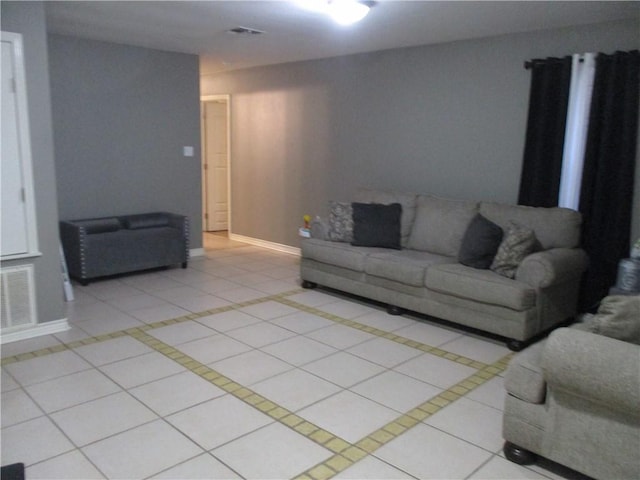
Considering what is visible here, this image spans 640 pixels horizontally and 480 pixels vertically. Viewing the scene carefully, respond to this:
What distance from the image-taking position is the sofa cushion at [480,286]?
11.7 ft

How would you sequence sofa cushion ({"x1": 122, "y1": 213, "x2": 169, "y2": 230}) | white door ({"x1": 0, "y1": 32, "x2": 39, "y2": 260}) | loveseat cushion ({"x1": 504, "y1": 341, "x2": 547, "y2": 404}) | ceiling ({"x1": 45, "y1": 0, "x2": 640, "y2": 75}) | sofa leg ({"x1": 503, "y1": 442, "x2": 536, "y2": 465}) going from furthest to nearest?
1. sofa cushion ({"x1": 122, "y1": 213, "x2": 169, "y2": 230})
2. ceiling ({"x1": 45, "y1": 0, "x2": 640, "y2": 75})
3. white door ({"x1": 0, "y1": 32, "x2": 39, "y2": 260})
4. sofa leg ({"x1": 503, "y1": 442, "x2": 536, "y2": 465})
5. loveseat cushion ({"x1": 504, "y1": 341, "x2": 547, "y2": 404})

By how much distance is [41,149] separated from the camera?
3652 mm

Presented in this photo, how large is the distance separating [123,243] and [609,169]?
4.53 m

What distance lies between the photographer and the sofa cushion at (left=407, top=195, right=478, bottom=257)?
4.50 m

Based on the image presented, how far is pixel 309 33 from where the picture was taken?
464 cm

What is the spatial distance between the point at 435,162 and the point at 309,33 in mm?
1767

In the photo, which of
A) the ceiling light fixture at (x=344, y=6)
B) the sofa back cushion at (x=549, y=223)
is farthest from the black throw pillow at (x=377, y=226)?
the ceiling light fixture at (x=344, y=6)

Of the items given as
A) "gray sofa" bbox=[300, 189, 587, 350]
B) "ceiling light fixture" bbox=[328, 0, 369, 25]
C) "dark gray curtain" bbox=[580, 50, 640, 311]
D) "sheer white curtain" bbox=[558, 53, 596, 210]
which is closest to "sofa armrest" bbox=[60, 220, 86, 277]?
"gray sofa" bbox=[300, 189, 587, 350]

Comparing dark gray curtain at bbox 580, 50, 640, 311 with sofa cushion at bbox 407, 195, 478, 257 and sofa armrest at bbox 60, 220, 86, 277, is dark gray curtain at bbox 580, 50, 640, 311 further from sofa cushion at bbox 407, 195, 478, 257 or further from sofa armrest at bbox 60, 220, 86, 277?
sofa armrest at bbox 60, 220, 86, 277

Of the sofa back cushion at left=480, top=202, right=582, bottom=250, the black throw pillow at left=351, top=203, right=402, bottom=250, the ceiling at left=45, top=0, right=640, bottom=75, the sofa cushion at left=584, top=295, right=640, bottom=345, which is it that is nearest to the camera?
the sofa cushion at left=584, top=295, right=640, bottom=345

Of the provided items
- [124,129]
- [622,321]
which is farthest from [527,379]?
[124,129]

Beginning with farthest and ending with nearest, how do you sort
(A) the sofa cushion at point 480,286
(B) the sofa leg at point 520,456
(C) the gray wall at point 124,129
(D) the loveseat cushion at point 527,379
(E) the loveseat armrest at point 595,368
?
(C) the gray wall at point 124,129, (A) the sofa cushion at point 480,286, (B) the sofa leg at point 520,456, (D) the loveseat cushion at point 527,379, (E) the loveseat armrest at point 595,368

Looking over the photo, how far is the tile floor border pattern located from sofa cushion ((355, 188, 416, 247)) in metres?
1.15

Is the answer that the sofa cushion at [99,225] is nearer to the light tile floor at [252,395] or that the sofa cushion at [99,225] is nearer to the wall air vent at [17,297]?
the light tile floor at [252,395]
